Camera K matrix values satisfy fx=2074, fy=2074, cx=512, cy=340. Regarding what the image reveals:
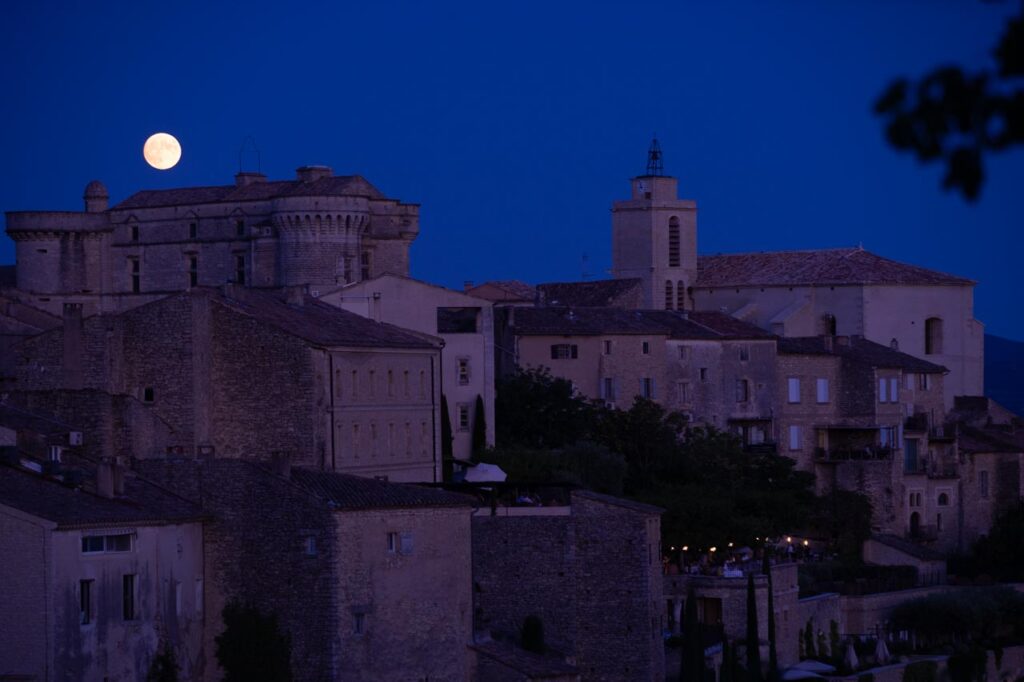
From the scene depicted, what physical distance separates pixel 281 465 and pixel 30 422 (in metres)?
5.80

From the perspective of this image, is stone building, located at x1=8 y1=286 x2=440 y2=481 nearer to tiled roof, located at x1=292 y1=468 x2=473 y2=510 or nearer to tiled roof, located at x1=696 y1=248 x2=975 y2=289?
tiled roof, located at x1=292 y1=468 x2=473 y2=510

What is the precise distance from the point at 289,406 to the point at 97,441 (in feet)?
12.6

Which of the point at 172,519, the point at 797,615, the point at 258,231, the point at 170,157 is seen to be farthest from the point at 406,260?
the point at 172,519

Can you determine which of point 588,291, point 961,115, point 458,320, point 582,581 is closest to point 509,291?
point 588,291

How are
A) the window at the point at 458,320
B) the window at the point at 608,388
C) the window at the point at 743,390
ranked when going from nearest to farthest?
1. the window at the point at 458,320
2. the window at the point at 608,388
3. the window at the point at 743,390

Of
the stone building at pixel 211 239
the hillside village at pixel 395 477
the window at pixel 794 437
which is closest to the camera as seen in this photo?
the hillside village at pixel 395 477

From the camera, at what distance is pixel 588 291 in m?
80.2

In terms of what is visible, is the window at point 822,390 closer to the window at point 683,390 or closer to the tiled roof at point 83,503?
the window at point 683,390

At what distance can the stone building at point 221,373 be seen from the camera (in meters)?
41.4

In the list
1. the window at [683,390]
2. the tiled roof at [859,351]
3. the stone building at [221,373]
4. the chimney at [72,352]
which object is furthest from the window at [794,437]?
the chimney at [72,352]

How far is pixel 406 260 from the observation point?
268ft

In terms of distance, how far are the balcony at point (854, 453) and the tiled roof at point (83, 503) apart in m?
36.1

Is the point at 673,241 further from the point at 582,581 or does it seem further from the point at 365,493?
the point at 365,493

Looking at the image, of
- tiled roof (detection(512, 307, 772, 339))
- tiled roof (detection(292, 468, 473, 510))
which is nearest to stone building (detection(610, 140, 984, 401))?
tiled roof (detection(512, 307, 772, 339))
